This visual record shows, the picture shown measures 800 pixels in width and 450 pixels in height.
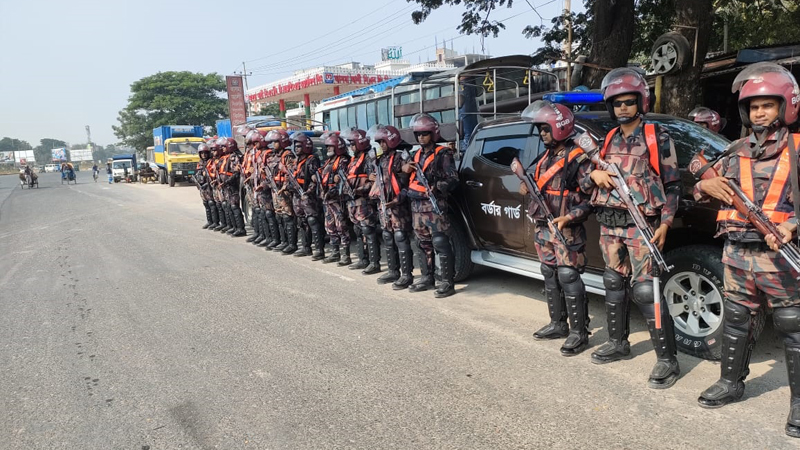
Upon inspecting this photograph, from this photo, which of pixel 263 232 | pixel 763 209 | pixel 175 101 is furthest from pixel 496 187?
pixel 175 101

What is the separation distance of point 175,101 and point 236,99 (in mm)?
25940

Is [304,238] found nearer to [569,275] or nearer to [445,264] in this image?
[445,264]

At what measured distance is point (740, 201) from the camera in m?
2.95

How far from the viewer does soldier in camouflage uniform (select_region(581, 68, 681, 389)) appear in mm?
3568

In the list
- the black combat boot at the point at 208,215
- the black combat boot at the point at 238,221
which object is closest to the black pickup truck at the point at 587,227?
the black combat boot at the point at 238,221

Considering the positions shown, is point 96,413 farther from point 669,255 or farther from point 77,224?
point 77,224

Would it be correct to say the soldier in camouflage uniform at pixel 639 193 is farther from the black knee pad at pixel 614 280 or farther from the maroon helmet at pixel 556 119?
Result: the maroon helmet at pixel 556 119

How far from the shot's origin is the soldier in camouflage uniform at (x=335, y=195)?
7494 mm

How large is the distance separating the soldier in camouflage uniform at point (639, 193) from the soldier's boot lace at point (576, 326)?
460 millimetres

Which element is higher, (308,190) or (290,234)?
(308,190)

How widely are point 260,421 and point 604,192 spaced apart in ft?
8.71

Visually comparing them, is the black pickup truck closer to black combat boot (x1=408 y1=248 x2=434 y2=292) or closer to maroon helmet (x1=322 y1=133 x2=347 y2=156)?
black combat boot (x1=408 y1=248 x2=434 y2=292)

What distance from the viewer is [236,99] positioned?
26359mm

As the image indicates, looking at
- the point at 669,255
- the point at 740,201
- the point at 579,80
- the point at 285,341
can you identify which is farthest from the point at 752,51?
the point at 285,341
